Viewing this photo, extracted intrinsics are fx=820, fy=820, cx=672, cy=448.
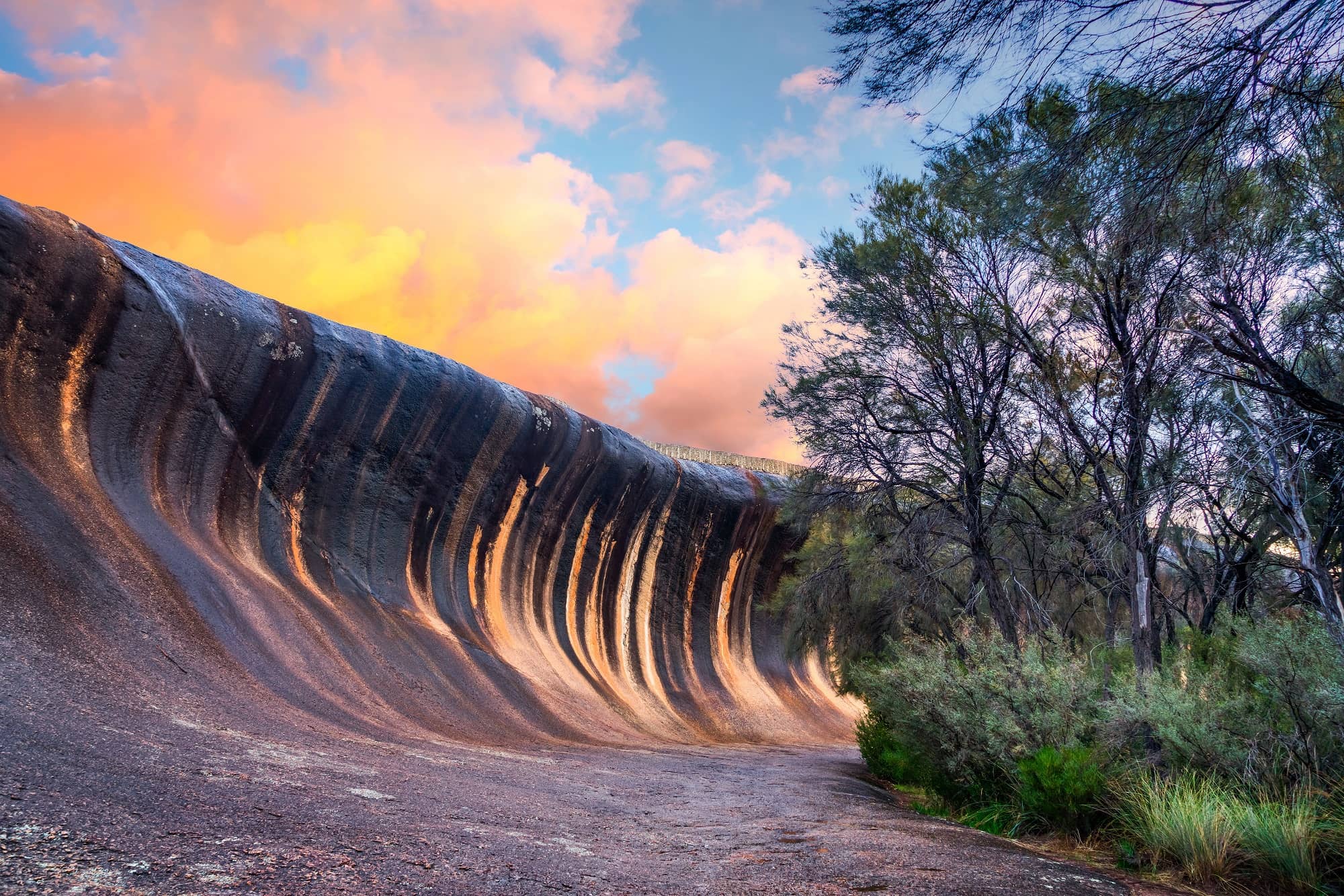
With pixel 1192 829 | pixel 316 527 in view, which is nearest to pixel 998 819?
pixel 1192 829

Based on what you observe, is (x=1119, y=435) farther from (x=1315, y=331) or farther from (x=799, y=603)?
(x=799, y=603)

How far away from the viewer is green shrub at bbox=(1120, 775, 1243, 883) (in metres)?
4.82

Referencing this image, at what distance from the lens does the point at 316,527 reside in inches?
552

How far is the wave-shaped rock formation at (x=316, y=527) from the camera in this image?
30.6 feet

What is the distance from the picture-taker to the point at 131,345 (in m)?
11.6

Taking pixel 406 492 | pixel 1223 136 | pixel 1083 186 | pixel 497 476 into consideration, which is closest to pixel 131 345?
pixel 406 492

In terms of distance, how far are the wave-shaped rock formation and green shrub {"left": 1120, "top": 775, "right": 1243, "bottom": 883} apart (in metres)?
7.83

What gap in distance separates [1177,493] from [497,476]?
475 inches

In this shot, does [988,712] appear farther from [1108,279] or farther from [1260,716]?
[1108,279]

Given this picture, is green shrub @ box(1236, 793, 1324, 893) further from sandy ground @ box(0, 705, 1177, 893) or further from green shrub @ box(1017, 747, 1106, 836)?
green shrub @ box(1017, 747, 1106, 836)

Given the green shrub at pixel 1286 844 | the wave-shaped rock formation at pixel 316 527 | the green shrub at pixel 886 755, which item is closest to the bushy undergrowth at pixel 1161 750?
the green shrub at pixel 1286 844

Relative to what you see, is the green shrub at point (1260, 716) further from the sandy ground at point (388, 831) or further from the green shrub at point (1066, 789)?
the sandy ground at point (388, 831)

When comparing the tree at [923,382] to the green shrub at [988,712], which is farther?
the tree at [923,382]

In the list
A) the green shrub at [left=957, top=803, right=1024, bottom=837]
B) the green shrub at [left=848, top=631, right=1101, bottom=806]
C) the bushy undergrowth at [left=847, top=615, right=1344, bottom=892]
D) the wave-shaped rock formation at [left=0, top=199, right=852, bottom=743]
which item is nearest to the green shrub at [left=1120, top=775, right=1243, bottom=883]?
the bushy undergrowth at [left=847, top=615, right=1344, bottom=892]
